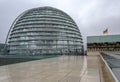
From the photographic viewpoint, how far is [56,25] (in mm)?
89312

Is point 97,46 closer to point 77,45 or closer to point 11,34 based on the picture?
point 77,45

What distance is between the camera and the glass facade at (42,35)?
274ft

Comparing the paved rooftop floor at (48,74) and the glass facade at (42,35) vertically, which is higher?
the glass facade at (42,35)

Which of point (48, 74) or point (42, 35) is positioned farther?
point (42, 35)

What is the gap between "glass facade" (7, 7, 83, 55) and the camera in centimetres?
8350

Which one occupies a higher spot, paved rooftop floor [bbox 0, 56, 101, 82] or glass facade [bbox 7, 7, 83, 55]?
glass facade [bbox 7, 7, 83, 55]

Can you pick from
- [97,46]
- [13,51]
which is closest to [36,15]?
[13,51]

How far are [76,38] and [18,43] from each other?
31.2m

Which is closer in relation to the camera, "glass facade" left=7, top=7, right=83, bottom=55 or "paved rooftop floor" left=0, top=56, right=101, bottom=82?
"paved rooftop floor" left=0, top=56, right=101, bottom=82

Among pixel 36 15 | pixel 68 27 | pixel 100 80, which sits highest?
pixel 36 15

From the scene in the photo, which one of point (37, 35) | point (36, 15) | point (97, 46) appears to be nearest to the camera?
point (97, 46)

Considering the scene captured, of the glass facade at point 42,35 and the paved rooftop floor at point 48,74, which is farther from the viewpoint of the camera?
the glass facade at point 42,35

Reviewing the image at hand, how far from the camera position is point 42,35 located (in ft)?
279

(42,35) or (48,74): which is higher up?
(42,35)
